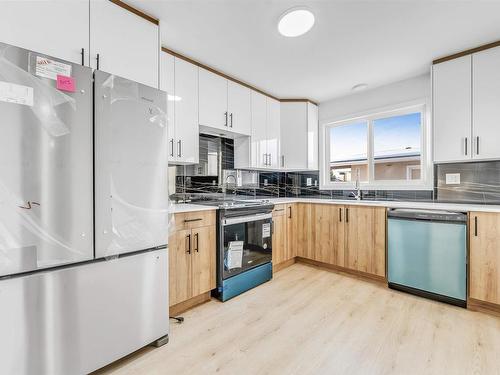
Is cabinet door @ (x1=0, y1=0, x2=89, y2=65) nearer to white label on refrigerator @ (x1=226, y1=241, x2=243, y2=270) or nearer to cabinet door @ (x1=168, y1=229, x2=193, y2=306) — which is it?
cabinet door @ (x1=168, y1=229, x2=193, y2=306)

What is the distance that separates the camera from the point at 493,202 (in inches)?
95.8

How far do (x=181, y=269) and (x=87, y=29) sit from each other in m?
1.78

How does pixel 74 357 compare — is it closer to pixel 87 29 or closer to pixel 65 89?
pixel 65 89

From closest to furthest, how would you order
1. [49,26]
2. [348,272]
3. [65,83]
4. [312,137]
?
[65,83] → [49,26] → [348,272] → [312,137]

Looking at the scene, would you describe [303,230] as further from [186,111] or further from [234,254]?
[186,111]

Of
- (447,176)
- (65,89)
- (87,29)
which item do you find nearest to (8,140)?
(65,89)

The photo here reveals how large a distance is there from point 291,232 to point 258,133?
1393 mm

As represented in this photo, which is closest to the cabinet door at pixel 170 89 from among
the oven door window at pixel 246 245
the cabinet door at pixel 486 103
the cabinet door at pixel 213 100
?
the cabinet door at pixel 213 100

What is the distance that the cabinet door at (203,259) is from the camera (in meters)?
2.12

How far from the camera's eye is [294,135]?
3.59 metres

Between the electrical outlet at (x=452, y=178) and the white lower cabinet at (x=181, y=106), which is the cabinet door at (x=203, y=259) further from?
the electrical outlet at (x=452, y=178)

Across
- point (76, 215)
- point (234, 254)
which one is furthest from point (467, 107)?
point (76, 215)

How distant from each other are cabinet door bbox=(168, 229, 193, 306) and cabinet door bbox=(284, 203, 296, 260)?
4.92ft

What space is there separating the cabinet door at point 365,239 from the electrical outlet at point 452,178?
821mm
